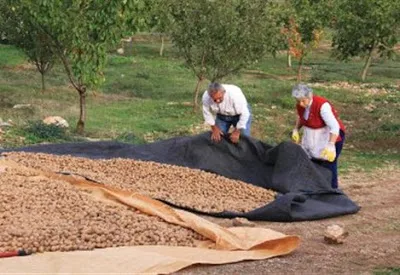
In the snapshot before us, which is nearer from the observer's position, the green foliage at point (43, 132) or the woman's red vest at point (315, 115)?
the woman's red vest at point (315, 115)

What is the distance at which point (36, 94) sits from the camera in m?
20.9

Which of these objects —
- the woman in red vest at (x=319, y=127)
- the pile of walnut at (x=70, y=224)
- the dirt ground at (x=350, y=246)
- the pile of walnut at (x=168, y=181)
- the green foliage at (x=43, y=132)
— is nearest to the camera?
the dirt ground at (x=350, y=246)

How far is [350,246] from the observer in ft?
22.9

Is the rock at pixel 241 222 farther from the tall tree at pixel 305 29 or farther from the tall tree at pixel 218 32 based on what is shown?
the tall tree at pixel 305 29

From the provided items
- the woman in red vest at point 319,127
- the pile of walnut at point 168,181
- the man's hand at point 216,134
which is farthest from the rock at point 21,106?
the woman in red vest at point 319,127

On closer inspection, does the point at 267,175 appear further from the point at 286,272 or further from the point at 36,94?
the point at 36,94

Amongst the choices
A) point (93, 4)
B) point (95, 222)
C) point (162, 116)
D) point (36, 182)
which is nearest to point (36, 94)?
point (162, 116)

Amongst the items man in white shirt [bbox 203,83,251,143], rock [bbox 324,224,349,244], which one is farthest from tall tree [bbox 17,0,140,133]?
rock [bbox 324,224,349,244]

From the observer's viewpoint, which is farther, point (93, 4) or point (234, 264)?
point (93, 4)

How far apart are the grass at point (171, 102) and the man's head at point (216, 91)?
3.24 m

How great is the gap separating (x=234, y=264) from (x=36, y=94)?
51.2ft

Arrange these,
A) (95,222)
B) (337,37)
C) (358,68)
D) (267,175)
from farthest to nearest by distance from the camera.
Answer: (358,68) → (337,37) → (267,175) → (95,222)

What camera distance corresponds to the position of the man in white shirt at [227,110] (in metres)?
9.91

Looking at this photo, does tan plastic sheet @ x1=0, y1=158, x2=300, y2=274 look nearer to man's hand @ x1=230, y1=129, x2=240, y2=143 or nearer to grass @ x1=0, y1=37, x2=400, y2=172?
man's hand @ x1=230, y1=129, x2=240, y2=143
